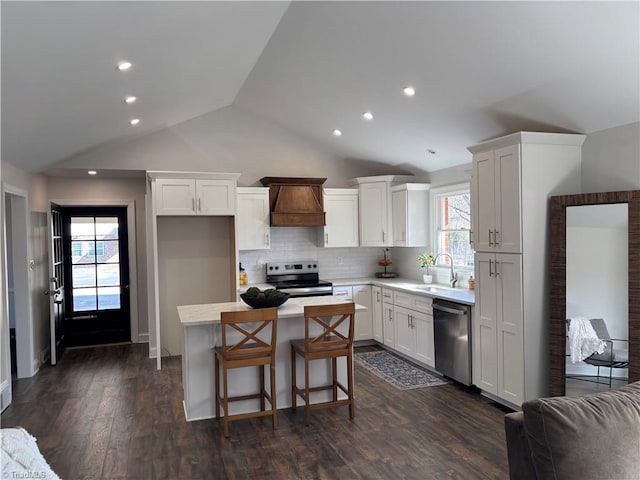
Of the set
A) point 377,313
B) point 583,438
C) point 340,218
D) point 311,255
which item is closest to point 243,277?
point 311,255

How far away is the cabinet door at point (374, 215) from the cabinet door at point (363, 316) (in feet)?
2.18

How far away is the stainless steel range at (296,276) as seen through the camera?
6.34 m

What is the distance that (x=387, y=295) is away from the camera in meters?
6.23

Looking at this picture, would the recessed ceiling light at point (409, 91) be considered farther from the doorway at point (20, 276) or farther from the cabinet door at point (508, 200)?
the doorway at point (20, 276)

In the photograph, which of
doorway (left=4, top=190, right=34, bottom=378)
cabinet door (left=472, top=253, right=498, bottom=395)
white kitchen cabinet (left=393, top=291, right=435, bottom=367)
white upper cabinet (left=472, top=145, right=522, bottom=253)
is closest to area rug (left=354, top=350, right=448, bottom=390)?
white kitchen cabinet (left=393, top=291, right=435, bottom=367)

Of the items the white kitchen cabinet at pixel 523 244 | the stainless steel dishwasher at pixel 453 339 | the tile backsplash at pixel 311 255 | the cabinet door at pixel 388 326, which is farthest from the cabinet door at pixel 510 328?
the tile backsplash at pixel 311 255

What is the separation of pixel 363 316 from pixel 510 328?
2.68 meters

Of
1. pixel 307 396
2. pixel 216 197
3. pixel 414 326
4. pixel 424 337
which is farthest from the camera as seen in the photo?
pixel 216 197

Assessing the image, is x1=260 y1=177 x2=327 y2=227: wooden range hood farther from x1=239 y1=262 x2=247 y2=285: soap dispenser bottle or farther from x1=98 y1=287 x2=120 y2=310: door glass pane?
x1=98 y1=287 x2=120 y2=310: door glass pane

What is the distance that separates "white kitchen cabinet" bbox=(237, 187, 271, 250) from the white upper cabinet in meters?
2.90

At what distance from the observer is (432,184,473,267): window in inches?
229

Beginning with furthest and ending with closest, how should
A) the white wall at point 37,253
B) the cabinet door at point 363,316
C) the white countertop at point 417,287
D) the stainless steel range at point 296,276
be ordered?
the cabinet door at point 363,316, the stainless steel range at point 296,276, the white wall at point 37,253, the white countertop at point 417,287

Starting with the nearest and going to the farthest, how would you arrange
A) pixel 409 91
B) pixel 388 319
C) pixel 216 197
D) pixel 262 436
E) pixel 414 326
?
pixel 262 436
pixel 409 91
pixel 414 326
pixel 216 197
pixel 388 319

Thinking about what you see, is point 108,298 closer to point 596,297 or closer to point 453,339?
point 453,339
